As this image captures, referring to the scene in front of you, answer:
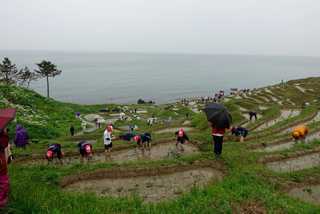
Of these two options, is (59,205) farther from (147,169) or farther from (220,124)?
(220,124)

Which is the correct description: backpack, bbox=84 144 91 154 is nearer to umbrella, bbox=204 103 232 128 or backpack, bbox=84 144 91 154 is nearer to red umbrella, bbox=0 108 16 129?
umbrella, bbox=204 103 232 128

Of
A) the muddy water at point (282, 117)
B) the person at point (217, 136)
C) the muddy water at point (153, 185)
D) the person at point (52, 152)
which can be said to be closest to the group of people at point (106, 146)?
the person at point (52, 152)

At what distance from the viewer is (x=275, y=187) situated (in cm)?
1098

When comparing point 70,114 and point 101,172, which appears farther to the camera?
point 70,114

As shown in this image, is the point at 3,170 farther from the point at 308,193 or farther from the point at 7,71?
the point at 7,71

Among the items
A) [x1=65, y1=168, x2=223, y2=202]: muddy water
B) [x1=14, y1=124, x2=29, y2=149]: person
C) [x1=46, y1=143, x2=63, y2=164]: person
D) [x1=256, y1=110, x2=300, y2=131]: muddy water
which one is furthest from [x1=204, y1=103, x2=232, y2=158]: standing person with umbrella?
[x1=256, y1=110, x2=300, y2=131]: muddy water

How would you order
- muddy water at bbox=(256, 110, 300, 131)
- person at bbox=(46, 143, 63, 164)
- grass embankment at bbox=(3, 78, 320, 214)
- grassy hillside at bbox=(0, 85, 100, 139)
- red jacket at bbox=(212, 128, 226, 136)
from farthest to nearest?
1. muddy water at bbox=(256, 110, 300, 131)
2. grassy hillside at bbox=(0, 85, 100, 139)
3. person at bbox=(46, 143, 63, 164)
4. red jacket at bbox=(212, 128, 226, 136)
5. grass embankment at bbox=(3, 78, 320, 214)

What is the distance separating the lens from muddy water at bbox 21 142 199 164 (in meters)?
16.3

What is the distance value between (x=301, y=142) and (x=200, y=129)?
12990 mm

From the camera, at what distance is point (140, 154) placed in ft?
56.7

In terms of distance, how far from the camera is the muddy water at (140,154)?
642 inches

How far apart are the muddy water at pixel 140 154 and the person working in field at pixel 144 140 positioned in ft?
1.10

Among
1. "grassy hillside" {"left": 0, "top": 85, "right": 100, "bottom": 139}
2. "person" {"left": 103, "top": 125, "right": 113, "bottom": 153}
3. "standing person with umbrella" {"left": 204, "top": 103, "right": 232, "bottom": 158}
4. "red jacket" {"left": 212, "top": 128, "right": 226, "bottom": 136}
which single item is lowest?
"grassy hillside" {"left": 0, "top": 85, "right": 100, "bottom": 139}

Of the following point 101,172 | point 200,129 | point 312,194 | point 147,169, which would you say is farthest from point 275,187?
point 200,129
